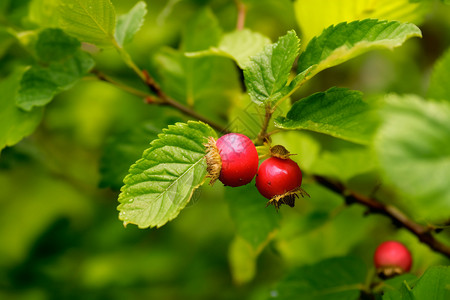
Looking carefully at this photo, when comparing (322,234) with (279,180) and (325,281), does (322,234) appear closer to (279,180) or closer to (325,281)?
(325,281)

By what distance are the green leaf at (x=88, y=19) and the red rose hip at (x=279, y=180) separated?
1.94 ft

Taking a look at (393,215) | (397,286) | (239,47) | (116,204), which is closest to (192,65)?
(239,47)

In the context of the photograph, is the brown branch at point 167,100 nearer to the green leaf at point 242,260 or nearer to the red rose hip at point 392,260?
the green leaf at point 242,260

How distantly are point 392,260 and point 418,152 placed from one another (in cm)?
89

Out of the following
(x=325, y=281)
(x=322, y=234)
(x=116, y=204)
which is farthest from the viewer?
(x=116, y=204)

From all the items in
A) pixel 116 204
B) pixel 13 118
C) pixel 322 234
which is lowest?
pixel 116 204

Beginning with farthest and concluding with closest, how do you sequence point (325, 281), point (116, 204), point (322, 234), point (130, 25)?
point (116, 204), point (322, 234), point (325, 281), point (130, 25)

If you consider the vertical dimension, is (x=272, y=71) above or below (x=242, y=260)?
above

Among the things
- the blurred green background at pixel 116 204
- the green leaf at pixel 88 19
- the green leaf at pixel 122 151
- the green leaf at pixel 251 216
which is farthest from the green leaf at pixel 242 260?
the green leaf at pixel 88 19

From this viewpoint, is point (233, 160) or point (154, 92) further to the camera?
point (154, 92)

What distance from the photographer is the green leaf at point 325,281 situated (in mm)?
1392

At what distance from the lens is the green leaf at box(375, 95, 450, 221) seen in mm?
576

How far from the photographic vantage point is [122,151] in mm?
1507

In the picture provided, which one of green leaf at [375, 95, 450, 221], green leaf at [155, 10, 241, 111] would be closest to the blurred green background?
green leaf at [155, 10, 241, 111]
